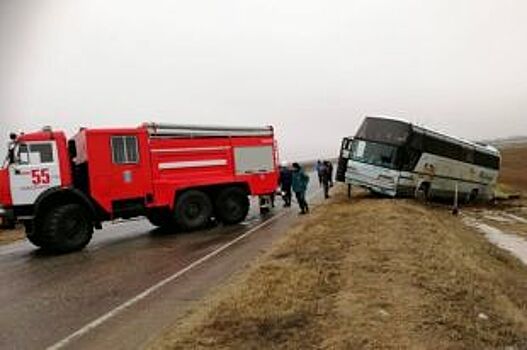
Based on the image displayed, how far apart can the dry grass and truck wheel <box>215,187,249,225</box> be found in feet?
25.0

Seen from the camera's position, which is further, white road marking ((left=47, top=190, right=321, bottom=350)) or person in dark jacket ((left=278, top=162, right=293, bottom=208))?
person in dark jacket ((left=278, top=162, right=293, bottom=208))

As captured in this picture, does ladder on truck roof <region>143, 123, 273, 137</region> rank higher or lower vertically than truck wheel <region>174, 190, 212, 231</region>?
higher

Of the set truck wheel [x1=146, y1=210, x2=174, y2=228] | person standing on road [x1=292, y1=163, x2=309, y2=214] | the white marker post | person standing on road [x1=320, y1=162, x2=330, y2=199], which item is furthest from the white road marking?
person standing on road [x1=320, y1=162, x2=330, y2=199]

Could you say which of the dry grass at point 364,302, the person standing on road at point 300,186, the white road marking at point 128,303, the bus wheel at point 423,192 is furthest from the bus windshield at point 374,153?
the dry grass at point 364,302

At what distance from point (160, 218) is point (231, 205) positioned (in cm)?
231

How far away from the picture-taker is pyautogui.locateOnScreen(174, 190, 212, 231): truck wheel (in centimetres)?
2009

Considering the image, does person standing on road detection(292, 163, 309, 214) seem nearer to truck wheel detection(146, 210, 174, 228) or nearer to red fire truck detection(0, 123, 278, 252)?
red fire truck detection(0, 123, 278, 252)

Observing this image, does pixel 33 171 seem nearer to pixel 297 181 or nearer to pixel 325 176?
pixel 297 181

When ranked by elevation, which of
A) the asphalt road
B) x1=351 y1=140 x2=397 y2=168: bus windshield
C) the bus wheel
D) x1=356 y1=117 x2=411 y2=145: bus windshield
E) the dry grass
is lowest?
the bus wheel

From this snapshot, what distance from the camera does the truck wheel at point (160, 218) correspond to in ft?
66.1

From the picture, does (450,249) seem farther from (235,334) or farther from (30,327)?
(30,327)

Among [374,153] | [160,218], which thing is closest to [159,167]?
[160,218]

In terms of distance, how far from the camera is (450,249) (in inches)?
544

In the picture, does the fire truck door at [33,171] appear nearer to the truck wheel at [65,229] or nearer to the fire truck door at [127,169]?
the truck wheel at [65,229]
